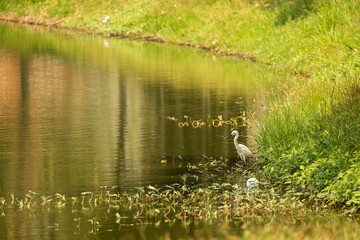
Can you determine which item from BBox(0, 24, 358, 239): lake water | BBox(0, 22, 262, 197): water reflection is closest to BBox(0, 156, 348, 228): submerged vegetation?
BBox(0, 24, 358, 239): lake water

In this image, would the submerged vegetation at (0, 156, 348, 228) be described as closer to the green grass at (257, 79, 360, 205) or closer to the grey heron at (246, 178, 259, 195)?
the grey heron at (246, 178, 259, 195)

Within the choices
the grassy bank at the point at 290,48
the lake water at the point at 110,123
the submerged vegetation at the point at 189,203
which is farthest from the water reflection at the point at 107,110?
the grassy bank at the point at 290,48

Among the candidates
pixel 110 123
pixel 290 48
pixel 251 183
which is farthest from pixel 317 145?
pixel 290 48

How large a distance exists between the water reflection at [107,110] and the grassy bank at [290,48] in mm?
1464

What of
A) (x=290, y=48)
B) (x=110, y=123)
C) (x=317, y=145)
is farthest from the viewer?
(x=290, y=48)

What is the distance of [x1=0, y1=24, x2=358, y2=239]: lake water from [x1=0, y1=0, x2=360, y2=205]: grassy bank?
1416mm

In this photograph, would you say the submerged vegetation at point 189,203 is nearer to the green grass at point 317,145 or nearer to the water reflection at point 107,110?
the green grass at point 317,145

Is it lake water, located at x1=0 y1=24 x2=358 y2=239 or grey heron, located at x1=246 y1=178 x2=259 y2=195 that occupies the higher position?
lake water, located at x1=0 y1=24 x2=358 y2=239

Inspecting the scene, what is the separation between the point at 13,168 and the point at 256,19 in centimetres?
2003

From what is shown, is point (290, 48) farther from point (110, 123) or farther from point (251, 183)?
point (251, 183)

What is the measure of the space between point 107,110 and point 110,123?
6.28 feet

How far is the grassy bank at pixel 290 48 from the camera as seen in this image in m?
13.0

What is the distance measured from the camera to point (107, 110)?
20.9 metres

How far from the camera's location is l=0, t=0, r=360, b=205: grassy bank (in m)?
13.0
